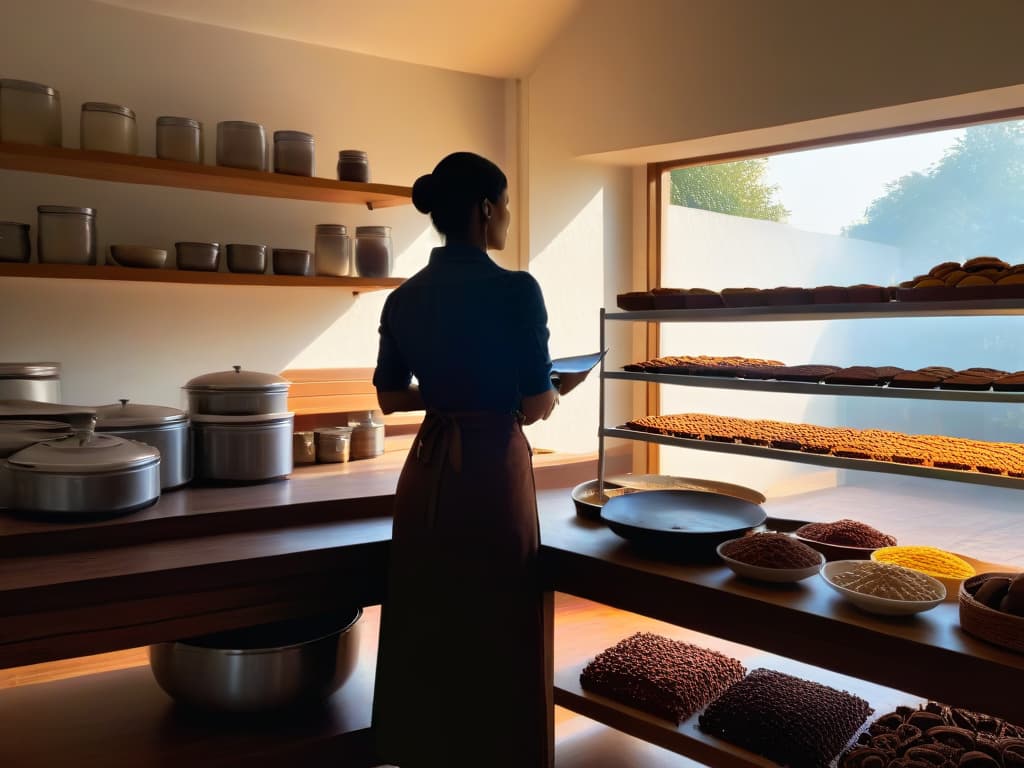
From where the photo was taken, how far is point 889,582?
5.17ft

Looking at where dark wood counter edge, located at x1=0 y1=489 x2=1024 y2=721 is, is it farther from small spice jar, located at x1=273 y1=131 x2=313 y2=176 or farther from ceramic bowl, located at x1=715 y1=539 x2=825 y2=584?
small spice jar, located at x1=273 y1=131 x2=313 y2=176

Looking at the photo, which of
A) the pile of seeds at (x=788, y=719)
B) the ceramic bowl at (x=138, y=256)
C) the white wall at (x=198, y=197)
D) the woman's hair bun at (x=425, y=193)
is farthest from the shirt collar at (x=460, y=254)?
the white wall at (x=198, y=197)

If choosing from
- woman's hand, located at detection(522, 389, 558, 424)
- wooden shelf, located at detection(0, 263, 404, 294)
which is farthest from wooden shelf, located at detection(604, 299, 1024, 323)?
wooden shelf, located at detection(0, 263, 404, 294)

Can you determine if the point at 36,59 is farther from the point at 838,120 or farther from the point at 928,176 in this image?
the point at 928,176

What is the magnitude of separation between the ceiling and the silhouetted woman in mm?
1883

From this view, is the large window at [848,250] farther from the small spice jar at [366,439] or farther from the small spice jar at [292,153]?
the small spice jar at [292,153]

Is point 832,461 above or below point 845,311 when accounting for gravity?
below

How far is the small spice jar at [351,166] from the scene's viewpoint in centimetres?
319

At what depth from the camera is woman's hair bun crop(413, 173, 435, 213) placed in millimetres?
1819

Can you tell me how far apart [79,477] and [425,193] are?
1048 millimetres

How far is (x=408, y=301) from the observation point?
1845 millimetres

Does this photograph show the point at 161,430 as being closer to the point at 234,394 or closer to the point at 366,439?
the point at 234,394

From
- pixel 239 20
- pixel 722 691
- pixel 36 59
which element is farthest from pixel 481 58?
pixel 722 691

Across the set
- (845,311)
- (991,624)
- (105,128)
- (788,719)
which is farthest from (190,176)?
(991,624)
